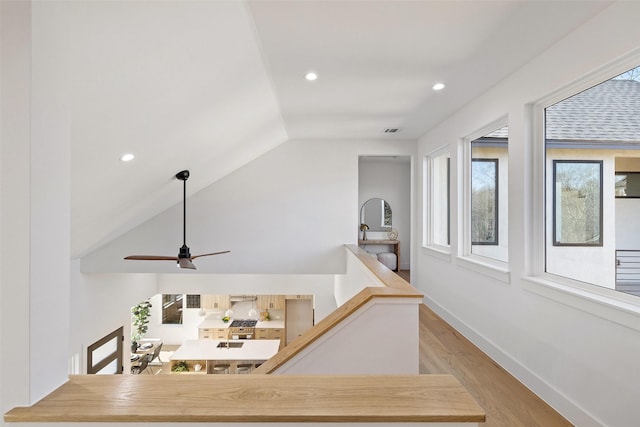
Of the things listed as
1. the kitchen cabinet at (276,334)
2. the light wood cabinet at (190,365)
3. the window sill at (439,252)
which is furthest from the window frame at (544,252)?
the light wood cabinet at (190,365)

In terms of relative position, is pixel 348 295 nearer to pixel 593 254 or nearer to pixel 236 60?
pixel 593 254

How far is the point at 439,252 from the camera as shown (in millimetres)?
4879

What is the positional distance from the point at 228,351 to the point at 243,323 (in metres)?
1.20

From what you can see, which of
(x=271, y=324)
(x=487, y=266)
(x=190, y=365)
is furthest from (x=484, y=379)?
(x=190, y=365)

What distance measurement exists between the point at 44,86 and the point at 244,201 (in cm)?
486

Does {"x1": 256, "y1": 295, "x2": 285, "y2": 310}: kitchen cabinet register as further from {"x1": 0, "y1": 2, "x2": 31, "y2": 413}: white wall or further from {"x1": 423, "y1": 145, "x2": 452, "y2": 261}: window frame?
{"x1": 0, "y1": 2, "x2": 31, "y2": 413}: white wall

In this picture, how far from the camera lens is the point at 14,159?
3.31 ft

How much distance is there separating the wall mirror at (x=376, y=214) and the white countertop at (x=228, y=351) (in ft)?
12.4

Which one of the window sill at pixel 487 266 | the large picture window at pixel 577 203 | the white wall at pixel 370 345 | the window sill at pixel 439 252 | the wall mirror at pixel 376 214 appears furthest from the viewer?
the wall mirror at pixel 376 214

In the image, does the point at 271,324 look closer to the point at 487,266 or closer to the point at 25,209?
the point at 487,266

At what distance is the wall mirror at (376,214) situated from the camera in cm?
815

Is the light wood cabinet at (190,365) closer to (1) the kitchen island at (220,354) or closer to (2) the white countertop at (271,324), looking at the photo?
(1) the kitchen island at (220,354)

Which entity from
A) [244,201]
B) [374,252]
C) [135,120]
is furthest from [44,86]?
[374,252]

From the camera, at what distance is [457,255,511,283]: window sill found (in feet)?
10.7
